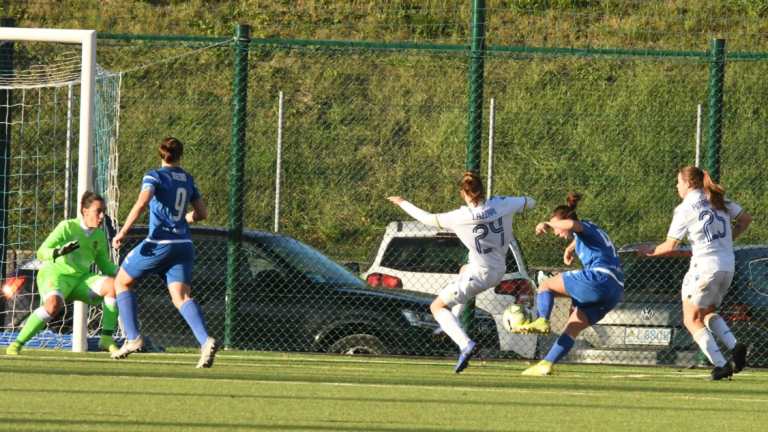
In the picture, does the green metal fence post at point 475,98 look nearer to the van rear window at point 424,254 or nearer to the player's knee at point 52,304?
the van rear window at point 424,254

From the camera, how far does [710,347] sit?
9195mm

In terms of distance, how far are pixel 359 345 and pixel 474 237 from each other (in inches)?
84.7

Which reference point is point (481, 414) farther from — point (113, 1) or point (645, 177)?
point (113, 1)

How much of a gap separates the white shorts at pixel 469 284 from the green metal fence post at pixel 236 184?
2.52 m

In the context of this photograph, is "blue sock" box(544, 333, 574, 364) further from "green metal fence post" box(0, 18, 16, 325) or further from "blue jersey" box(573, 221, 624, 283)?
"green metal fence post" box(0, 18, 16, 325)

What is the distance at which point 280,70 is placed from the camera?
2416 centimetres

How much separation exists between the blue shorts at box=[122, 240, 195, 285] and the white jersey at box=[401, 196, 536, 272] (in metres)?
1.78

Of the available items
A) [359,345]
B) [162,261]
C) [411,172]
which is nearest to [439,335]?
[359,345]

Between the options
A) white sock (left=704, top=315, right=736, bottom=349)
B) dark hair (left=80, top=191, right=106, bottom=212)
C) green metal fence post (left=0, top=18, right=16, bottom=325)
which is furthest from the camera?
green metal fence post (left=0, top=18, right=16, bottom=325)

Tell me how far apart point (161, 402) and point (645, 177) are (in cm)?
1458

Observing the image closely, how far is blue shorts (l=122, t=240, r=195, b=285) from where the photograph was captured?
351 inches

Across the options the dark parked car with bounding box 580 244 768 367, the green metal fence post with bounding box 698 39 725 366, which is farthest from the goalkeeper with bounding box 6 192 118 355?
the green metal fence post with bounding box 698 39 725 366

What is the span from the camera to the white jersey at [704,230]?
9188 millimetres

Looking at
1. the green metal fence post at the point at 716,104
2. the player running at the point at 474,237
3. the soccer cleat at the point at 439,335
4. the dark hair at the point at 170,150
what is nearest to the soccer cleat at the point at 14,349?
the dark hair at the point at 170,150
